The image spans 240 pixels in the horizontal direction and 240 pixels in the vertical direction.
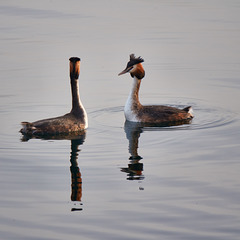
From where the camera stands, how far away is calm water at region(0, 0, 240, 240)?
31.1ft

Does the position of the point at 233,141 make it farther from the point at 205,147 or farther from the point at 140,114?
the point at 140,114

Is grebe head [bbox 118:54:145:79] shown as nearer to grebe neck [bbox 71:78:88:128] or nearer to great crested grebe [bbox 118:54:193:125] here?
great crested grebe [bbox 118:54:193:125]

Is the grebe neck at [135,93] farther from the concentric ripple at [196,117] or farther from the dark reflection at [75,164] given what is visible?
the dark reflection at [75,164]

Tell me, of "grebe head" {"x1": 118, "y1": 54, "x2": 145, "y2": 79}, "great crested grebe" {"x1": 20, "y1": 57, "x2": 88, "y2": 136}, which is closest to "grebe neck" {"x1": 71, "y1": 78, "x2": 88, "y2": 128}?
"great crested grebe" {"x1": 20, "y1": 57, "x2": 88, "y2": 136}

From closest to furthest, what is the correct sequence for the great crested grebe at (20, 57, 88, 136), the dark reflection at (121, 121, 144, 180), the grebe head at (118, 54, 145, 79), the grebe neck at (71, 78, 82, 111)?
the dark reflection at (121, 121, 144, 180)
the great crested grebe at (20, 57, 88, 136)
the grebe neck at (71, 78, 82, 111)
the grebe head at (118, 54, 145, 79)

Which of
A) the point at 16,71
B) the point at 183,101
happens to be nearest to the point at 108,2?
the point at 16,71

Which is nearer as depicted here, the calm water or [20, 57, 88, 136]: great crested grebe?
the calm water

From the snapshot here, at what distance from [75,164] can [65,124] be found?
229 cm

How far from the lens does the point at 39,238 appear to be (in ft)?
29.2

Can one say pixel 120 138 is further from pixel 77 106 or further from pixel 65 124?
pixel 77 106

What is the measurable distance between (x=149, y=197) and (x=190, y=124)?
5185 mm

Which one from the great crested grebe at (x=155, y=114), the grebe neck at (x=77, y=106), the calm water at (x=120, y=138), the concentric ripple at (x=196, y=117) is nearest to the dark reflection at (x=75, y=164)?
the calm water at (x=120, y=138)

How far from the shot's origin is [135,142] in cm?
1364

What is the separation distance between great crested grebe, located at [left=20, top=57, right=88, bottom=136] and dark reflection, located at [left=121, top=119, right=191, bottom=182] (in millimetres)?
1074
